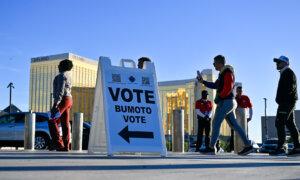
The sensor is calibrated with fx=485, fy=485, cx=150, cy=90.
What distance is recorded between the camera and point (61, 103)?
10.9 m

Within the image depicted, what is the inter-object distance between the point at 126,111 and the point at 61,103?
329 cm

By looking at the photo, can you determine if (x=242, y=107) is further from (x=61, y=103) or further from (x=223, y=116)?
(x=61, y=103)

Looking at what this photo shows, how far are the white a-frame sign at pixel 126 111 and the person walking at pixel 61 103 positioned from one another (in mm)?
2168

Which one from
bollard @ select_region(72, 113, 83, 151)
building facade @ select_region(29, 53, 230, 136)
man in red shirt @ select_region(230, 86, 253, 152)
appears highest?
building facade @ select_region(29, 53, 230, 136)

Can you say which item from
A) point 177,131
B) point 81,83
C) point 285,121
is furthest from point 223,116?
point 81,83

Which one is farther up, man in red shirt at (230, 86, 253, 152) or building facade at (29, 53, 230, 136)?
building facade at (29, 53, 230, 136)

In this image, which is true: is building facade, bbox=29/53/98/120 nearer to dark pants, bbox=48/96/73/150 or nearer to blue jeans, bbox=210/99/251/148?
dark pants, bbox=48/96/73/150

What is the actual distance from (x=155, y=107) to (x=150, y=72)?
71cm

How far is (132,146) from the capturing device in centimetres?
776

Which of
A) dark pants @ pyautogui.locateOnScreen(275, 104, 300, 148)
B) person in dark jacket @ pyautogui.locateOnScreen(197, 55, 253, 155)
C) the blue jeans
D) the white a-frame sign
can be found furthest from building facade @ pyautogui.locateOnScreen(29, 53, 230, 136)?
the white a-frame sign

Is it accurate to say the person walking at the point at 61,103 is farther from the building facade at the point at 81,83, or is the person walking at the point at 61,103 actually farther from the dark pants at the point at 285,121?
the building facade at the point at 81,83

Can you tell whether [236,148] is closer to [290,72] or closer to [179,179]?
[290,72]

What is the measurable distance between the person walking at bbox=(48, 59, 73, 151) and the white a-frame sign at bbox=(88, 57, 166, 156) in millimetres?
2168

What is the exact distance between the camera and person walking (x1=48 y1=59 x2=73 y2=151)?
1071cm
